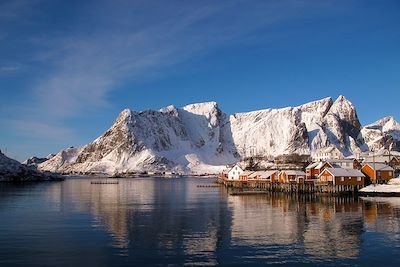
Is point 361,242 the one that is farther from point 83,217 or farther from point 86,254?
point 83,217

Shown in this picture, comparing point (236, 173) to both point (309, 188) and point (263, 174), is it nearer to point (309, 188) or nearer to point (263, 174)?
point (263, 174)

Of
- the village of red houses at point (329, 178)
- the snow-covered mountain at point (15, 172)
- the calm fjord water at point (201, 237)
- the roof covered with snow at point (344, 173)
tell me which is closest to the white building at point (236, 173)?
the village of red houses at point (329, 178)

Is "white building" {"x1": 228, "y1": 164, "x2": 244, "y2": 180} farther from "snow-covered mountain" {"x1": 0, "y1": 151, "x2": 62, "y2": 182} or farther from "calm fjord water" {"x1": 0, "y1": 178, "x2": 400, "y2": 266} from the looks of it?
"calm fjord water" {"x1": 0, "y1": 178, "x2": 400, "y2": 266}

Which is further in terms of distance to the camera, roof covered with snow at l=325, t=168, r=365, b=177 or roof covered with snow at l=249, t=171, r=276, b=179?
roof covered with snow at l=249, t=171, r=276, b=179

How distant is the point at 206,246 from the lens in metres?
25.2

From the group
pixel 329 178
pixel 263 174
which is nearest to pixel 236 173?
pixel 263 174

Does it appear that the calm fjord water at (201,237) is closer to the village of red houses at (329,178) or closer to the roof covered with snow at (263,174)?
the village of red houses at (329,178)

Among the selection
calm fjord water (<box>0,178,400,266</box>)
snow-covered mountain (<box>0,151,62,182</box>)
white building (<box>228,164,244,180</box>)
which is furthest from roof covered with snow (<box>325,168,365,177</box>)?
snow-covered mountain (<box>0,151,62,182</box>)

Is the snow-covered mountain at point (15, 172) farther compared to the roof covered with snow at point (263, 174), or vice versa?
the snow-covered mountain at point (15, 172)

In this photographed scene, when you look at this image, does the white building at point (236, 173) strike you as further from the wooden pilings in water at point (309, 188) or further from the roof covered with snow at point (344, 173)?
the roof covered with snow at point (344, 173)

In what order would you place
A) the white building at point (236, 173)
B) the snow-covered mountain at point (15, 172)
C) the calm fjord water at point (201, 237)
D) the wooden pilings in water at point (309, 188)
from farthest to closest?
the snow-covered mountain at point (15, 172) → the white building at point (236, 173) → the wooden pilings in water at point (309, 188) → the calm fjord water at point (201, 237)

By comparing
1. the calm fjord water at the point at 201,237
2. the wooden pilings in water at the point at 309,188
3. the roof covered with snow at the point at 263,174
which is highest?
the roof covered with snow at the point at 263,174

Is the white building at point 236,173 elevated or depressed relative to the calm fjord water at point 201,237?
elevated

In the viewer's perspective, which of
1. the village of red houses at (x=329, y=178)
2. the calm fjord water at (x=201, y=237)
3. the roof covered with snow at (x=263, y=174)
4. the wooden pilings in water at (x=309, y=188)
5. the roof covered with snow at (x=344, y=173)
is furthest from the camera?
the roof covered with snow at (x=263, y=174)
